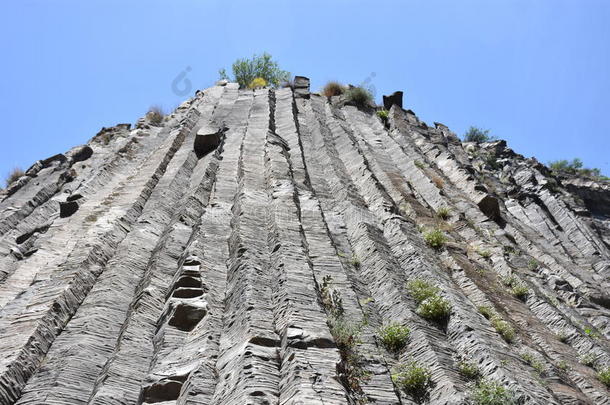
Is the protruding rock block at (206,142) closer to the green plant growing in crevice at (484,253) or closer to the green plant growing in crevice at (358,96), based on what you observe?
the green plant growing in crevice at (484,253)

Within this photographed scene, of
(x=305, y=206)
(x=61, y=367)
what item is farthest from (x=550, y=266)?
(x=61, y=367)

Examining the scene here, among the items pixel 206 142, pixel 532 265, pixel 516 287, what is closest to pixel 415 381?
pixel 516 287

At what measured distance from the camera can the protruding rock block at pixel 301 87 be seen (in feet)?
55.2

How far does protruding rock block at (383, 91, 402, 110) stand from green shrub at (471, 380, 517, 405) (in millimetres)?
14706

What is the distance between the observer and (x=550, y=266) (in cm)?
1085

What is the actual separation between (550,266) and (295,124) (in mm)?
5836

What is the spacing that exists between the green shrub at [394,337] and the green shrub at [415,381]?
1.31 feet

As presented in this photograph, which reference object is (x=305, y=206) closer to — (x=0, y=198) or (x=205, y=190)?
(x=205, y=190)

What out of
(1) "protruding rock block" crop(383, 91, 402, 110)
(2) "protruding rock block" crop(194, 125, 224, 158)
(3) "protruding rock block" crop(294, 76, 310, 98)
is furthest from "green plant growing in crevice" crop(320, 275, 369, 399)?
(1) "protruding rock block" crop(383, 91, 402, 110)

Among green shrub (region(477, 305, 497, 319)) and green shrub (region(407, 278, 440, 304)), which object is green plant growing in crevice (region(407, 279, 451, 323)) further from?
green shrub (region(477, 305, 497, 319))

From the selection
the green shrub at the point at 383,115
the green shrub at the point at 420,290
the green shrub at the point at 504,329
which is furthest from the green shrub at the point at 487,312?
the green shrub at the point at 383,115

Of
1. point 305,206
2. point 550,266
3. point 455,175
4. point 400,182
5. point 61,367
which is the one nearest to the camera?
point 61,367

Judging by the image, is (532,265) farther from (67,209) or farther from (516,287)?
(67,209)

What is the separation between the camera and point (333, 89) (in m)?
19.3
